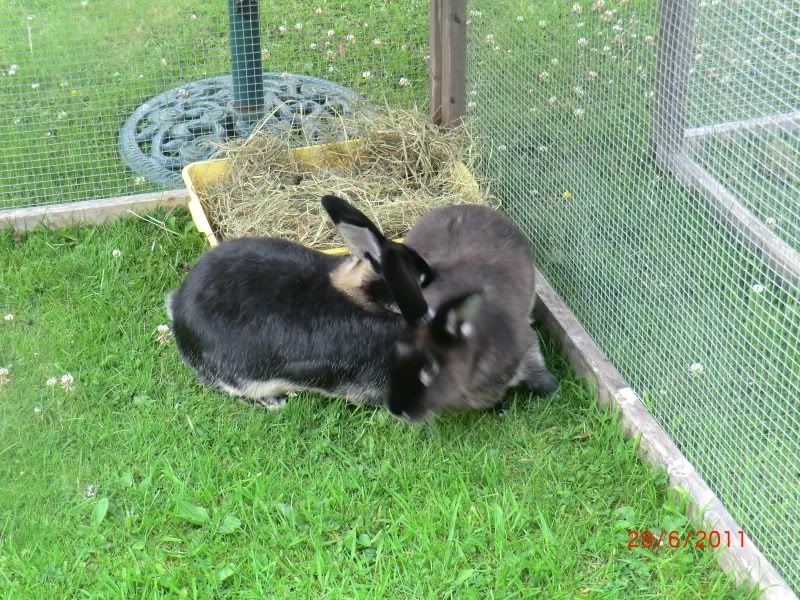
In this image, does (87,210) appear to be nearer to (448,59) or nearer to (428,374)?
(448,59)

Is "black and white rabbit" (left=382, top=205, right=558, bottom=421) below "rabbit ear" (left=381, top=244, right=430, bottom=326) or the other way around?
below

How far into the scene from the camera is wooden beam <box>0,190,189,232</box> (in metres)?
4.60

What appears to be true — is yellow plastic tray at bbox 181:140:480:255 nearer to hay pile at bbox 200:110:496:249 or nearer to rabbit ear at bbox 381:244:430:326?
hay pile at bbox 200:110:496:249

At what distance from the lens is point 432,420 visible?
3383 millimetres

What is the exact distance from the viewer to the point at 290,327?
139 inches

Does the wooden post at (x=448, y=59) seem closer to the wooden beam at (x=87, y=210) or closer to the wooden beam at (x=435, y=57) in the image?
the wooden beam at (x=435, y=57)

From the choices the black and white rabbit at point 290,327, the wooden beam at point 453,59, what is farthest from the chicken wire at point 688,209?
the black and white rabbit at point 290,327

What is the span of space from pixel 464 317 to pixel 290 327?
786 mm

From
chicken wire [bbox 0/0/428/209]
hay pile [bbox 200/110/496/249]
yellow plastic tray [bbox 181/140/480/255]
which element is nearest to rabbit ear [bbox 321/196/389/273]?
yellow plastic tray [bbox 181/140/480/255]

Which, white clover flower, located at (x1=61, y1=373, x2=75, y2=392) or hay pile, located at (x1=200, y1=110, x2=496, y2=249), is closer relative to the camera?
white clover flower, located at (x1=61, y1=373, x2=75, y2=392)
